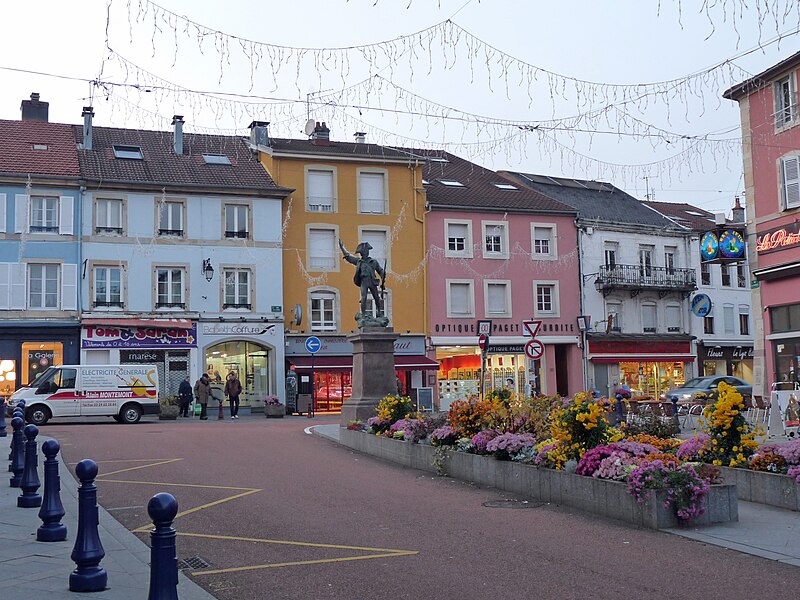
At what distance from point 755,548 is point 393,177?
3405 cm

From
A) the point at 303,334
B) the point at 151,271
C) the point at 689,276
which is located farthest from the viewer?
the point at 689,276

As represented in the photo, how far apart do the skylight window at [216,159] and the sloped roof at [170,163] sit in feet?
0.58

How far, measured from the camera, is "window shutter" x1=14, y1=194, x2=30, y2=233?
3403 cm

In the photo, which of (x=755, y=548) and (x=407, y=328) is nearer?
(x=755, y=548)

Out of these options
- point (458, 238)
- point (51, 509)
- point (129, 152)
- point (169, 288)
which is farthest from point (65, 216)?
point (51, 509)

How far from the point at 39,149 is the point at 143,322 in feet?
26.8

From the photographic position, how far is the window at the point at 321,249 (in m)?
39.0

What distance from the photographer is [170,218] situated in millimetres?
36469

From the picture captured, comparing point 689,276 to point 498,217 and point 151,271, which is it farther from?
point 151,271

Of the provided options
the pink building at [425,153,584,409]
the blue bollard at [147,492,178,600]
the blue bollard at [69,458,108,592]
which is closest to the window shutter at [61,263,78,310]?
the pink building at [425,153,584,409]

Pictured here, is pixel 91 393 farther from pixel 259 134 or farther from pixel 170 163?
pixel 259 134

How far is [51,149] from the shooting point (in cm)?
3622

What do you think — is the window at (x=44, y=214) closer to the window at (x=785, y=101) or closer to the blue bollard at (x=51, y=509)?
the window at (x=785, y=101)

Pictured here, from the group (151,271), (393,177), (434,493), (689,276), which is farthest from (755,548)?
(689,276)
